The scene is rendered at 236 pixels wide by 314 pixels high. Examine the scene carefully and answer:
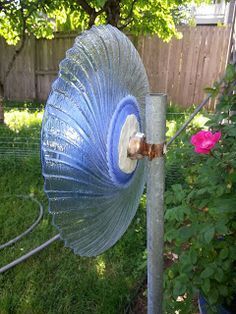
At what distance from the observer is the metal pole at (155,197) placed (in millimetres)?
773

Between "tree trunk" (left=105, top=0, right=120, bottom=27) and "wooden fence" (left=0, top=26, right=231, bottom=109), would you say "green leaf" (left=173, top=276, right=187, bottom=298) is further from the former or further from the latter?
"wooden fence" (left=0, top=26, right=231, bottom=109)

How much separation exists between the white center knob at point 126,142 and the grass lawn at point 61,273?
1.14m

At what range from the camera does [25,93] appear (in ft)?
28.9

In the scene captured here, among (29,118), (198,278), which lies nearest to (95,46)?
(198,278)

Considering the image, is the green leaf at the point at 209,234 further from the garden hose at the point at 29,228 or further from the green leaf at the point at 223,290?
the garden hose at the point at 29,228

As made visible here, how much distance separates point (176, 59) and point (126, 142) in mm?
7262

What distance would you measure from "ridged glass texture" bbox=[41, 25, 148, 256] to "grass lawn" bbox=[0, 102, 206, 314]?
3.70 feet

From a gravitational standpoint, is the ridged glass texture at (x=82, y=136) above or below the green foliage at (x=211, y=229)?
above

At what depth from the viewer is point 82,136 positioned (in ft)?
2.30

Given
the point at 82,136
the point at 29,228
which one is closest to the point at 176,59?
the point at 29,228

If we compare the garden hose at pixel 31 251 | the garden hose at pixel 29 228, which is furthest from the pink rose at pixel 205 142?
the garden hose at pixel 29 228

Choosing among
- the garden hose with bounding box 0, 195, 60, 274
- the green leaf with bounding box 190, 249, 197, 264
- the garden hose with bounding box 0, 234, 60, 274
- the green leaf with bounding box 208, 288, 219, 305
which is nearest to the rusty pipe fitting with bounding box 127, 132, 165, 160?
the green leaf with bounding box 190, 249, 197, 264

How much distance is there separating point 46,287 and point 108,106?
1688 millimetres

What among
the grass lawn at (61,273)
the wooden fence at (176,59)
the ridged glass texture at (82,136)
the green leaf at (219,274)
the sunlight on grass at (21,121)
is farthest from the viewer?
the wooden fence at (176,59)
